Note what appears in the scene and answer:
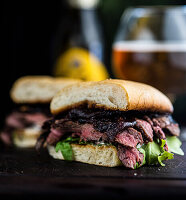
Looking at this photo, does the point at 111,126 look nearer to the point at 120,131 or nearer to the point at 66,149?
the point at 120,131

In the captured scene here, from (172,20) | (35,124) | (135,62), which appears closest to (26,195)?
(35,124)

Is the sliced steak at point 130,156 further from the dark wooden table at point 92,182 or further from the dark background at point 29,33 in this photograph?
the dark background at point 29,33

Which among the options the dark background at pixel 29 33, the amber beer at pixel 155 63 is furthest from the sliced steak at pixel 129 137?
the dark background at pixel 29 33

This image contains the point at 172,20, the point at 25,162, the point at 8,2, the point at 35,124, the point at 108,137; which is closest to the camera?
the point at 108,137

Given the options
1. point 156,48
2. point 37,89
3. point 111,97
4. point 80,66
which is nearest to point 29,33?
point 80,66

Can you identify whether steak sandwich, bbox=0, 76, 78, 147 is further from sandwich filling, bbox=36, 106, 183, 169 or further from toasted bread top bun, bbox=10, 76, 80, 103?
sandwich filling, bbox=36, 106, 183, 169

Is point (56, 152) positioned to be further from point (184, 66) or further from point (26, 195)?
point (184, 66)

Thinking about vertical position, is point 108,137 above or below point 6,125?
above
